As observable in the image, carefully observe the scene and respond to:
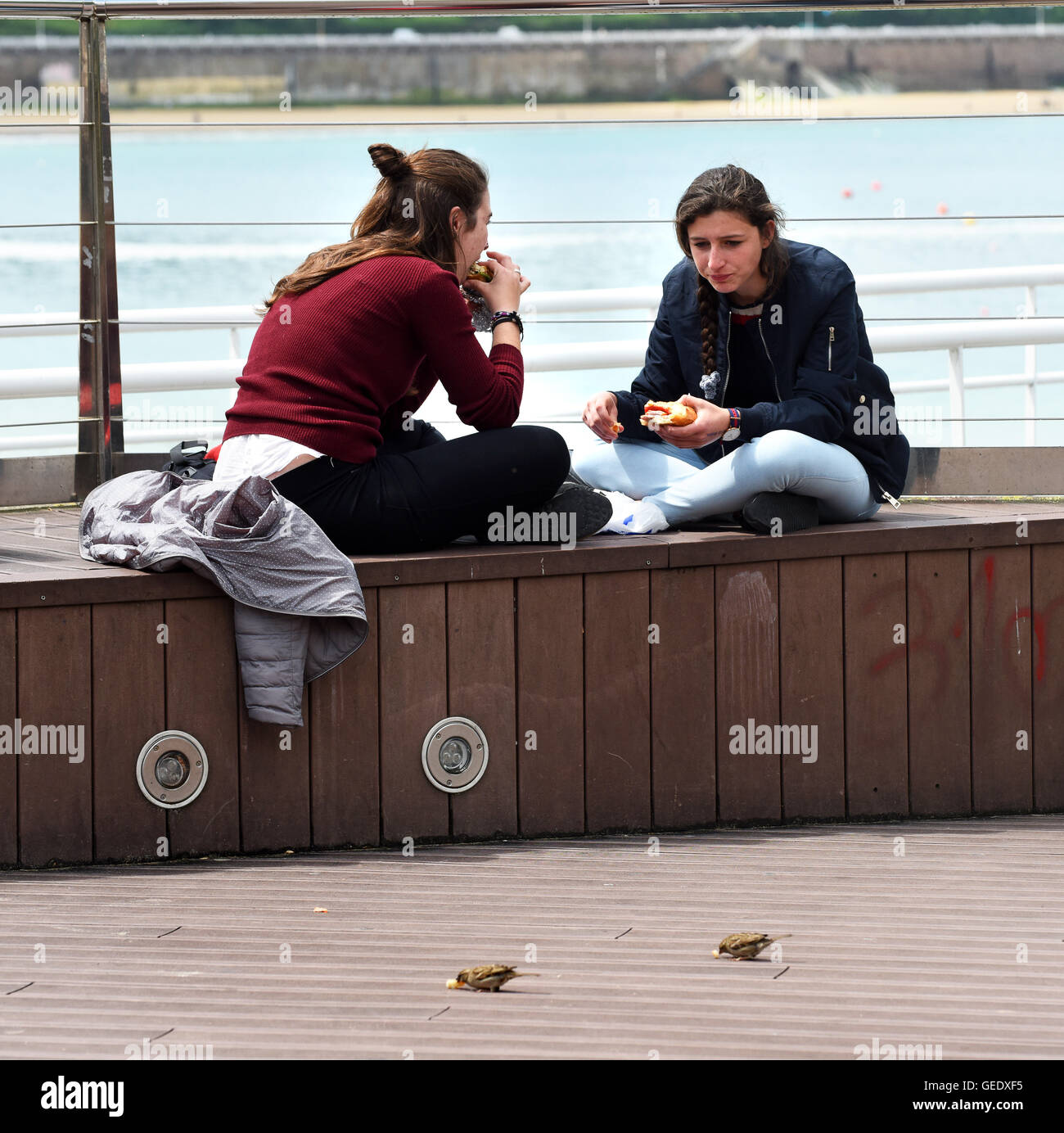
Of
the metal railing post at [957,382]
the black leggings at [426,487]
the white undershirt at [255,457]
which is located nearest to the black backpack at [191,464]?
the white undershirt at [255,457]

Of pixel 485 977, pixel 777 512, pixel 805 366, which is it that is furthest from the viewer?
pixel 805 366

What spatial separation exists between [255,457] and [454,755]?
641 millimetres

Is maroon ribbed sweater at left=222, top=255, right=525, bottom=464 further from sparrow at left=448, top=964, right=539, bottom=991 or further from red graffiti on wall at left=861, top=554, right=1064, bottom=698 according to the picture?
sparrow at left=448, top=964, right=539, bottom=991

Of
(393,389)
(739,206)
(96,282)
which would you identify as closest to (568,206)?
(96,282)

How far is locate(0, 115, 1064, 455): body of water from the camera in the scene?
20.6 m

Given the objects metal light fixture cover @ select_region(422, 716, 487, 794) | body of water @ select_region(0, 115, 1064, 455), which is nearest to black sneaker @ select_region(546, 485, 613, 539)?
metal light fixture cover @ select_region(422, 716, 487, 794)

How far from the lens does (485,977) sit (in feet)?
6.38

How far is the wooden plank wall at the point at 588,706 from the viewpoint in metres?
2.60

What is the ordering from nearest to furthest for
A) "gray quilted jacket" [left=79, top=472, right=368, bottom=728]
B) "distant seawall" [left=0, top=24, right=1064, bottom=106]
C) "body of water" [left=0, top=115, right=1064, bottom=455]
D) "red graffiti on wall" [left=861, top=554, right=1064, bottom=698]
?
"gray quilted jacket" [left=79, top=472, right=368, bottom=728] → "red graffiti on wall" [left=861, top=554, right=1064, bottom=698] → "body of water" [left=0, top=115, right=1064, bottom=455] → "distant seawall" [left=0, top=24, right=1064, bottom=106]

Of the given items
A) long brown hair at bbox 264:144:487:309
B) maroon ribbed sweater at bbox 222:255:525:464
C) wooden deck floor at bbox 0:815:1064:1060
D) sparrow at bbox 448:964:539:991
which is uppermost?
long brown hair at bbox 264:144:487:309

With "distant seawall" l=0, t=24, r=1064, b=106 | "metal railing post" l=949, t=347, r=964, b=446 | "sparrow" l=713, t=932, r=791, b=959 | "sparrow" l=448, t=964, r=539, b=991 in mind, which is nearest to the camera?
"sparrow" l=448, t=964, r=539, b=991

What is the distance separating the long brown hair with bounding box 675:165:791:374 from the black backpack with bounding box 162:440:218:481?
105 cm

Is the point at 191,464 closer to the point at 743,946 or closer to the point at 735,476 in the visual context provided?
the point at 735,476

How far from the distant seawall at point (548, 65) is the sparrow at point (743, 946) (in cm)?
2340
